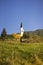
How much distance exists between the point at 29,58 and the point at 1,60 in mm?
1216

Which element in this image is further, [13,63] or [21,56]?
[21,56]

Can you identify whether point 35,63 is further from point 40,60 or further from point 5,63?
point 5,63

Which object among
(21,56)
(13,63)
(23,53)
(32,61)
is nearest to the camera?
(13,63)

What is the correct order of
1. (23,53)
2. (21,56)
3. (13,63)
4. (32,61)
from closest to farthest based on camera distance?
1. (13,63)
2. (32,61)
3. (21,56)
4. (23,53)

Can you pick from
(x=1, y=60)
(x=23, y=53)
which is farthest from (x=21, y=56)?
(x=1, y=60)

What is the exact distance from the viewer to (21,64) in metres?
6.84

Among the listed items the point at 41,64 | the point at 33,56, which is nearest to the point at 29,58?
the point at 33,56

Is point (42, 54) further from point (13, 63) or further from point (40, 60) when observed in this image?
Result: point (13, 63)

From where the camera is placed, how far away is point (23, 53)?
8664 mm

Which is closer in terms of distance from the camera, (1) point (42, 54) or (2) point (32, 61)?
(2) point (32, 61)

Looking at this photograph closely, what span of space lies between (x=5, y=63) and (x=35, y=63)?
4.01 ft

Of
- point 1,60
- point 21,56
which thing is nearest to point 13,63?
point 1,60

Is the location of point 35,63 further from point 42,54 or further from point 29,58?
point 42,54

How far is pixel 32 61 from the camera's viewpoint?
286 inches
